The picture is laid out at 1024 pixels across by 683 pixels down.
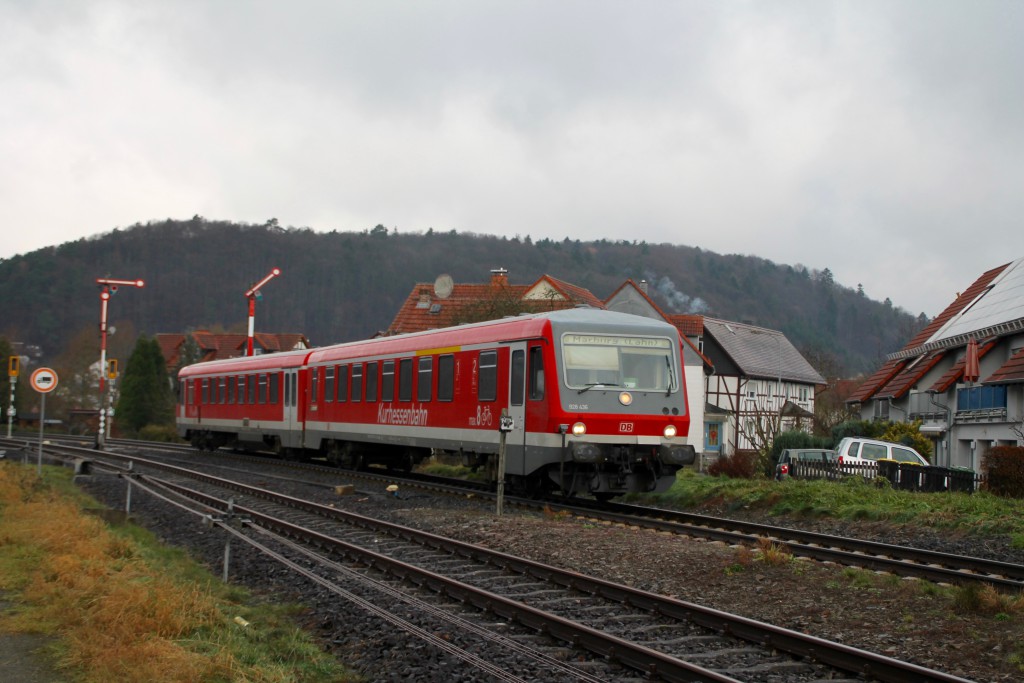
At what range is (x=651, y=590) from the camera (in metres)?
10.2

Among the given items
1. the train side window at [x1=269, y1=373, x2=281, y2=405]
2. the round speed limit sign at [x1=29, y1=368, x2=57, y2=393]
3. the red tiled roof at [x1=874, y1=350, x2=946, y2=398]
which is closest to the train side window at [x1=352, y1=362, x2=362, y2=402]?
the train side window at [x1=269, y1=373, x2=281, y2=405]

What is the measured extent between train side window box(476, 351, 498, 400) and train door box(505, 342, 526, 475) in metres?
0.58

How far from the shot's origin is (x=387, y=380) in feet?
76.8

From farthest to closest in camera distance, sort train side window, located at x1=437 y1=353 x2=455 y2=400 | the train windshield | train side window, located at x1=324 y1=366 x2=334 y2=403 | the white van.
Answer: train side window, located at x1=324 y1=366 x2=334 y2=403, the white van, train side window, located at x1=437 y1=353 x2=455 y2=400, the train windshield

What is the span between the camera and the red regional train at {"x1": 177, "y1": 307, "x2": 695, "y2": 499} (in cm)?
1659

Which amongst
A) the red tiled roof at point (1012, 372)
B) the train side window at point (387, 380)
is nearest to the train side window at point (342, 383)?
the train side window at point (387, 380)

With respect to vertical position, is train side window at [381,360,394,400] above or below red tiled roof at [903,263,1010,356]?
below

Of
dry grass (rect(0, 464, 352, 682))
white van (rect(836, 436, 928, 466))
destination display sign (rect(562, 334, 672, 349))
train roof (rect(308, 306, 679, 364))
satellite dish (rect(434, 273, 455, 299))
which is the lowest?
dry grass (rect(0, 464, 352, 682))

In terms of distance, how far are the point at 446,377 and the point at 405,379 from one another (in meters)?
2.31

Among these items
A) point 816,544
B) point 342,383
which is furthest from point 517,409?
point 342,383

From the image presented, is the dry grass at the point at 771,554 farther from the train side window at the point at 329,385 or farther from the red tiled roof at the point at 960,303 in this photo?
the red tiled roof at the point at 960,303

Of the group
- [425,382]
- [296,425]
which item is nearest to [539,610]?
[425,382]

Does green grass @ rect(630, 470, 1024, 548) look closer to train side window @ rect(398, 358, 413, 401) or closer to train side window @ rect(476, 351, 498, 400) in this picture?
train side window @ rect(476, 351, 498, 400)

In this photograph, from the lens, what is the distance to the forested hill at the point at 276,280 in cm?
12400
